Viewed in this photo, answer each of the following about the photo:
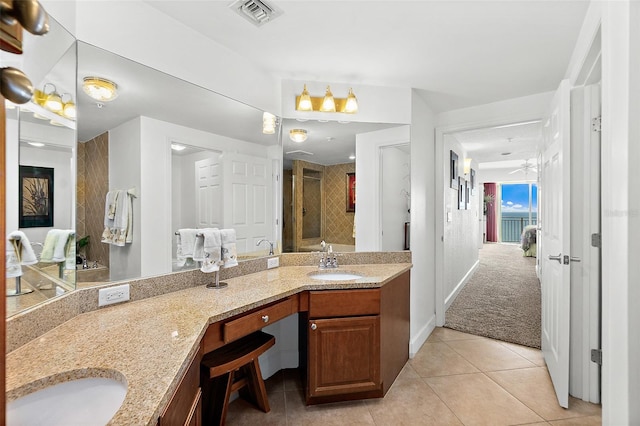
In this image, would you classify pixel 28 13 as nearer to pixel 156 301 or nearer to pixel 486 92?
pixel 156 301

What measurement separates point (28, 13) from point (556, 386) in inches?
116

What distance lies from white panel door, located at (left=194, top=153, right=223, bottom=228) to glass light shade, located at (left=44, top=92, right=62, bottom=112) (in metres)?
0.70

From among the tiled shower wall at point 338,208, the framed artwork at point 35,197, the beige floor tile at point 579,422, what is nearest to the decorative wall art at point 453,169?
the tiled shower wall at point 338,208

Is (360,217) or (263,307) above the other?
(360,217)

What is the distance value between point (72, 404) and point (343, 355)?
1.40m

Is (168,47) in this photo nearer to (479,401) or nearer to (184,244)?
(184,244)

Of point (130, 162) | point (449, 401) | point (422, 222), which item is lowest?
point (449, 401)

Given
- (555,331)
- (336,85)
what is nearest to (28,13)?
(336,85)

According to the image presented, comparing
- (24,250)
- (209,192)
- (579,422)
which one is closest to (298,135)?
(209,192)

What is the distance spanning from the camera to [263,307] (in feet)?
5.33

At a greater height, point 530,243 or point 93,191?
point 93,191

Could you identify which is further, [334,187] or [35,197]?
[334,187]

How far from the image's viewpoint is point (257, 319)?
1.58m

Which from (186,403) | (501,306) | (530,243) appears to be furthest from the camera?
(530,243)
